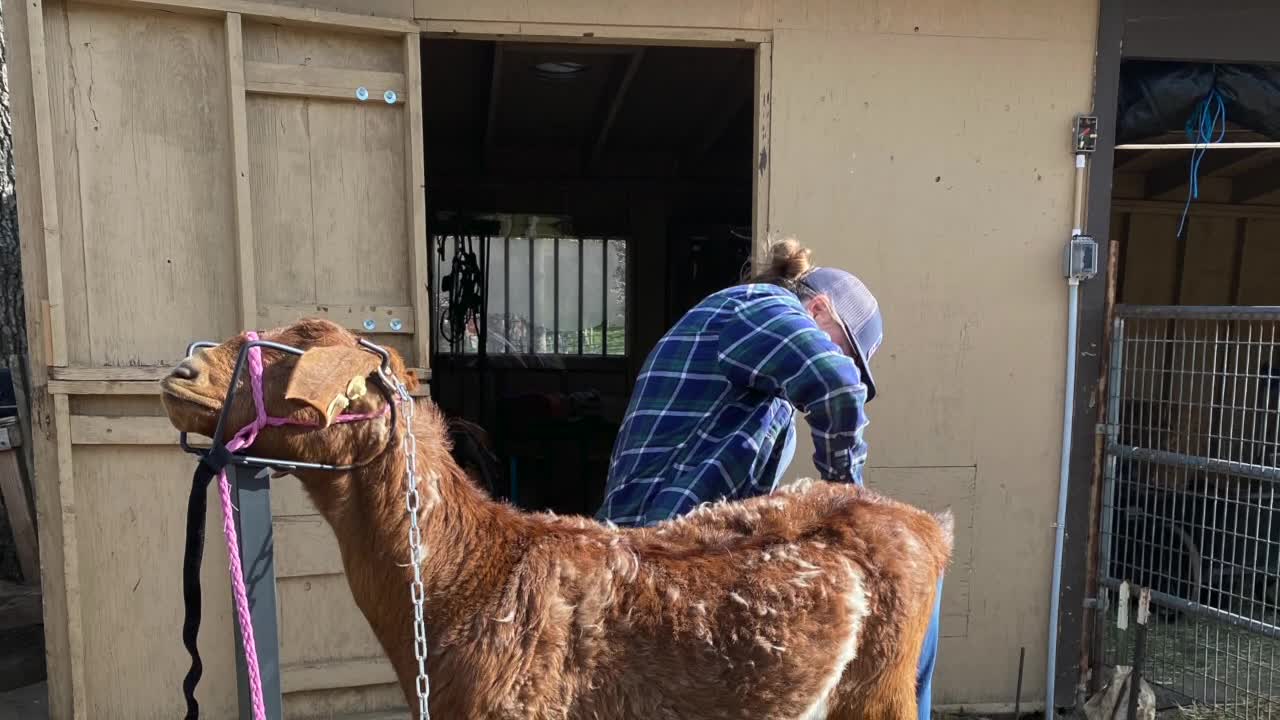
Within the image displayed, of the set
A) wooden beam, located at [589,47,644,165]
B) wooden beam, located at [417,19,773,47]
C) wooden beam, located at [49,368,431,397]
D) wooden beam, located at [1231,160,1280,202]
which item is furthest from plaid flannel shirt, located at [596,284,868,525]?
wooden beam, located at [1231,160,1280,202]

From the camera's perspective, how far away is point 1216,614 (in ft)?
10.9

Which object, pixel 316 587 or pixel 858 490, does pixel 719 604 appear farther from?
pixel 316 587

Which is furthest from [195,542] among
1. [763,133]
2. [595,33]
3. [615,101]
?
[615,101]

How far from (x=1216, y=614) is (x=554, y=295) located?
7.51m

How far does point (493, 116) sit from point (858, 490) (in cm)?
621

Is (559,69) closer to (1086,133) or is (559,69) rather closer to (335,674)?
(1086,133)

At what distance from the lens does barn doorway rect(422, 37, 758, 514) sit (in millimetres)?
7535

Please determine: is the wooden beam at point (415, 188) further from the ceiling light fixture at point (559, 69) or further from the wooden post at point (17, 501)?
the wooden post at point (17, 501)

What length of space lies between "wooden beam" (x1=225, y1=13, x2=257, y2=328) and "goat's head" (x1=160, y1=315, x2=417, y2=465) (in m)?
2.10

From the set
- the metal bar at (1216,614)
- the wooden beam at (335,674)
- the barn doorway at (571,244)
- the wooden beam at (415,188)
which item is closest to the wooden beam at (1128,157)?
the barn doorway at (571,244)

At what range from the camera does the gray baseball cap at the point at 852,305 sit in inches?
87.7

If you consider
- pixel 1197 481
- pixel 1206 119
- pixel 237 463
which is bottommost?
pixel 1197 481

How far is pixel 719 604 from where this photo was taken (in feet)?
5.18

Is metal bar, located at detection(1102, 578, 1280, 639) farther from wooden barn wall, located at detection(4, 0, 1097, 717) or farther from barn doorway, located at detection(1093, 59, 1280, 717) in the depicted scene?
wooden barn wall, located at detection(4, 0, 1097, 717)
